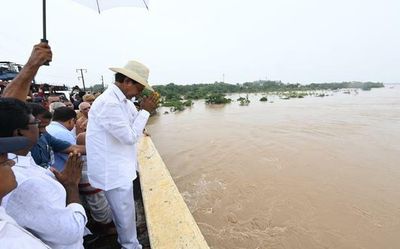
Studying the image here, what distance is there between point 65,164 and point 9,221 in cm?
103

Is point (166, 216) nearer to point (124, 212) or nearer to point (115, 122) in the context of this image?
point (124, 212)

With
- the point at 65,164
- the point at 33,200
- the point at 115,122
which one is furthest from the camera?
the point at 115,122

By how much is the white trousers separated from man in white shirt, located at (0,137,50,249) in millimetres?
1142

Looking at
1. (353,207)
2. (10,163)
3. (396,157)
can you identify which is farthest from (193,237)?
(396,157)

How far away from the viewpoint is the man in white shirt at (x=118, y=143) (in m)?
1.99

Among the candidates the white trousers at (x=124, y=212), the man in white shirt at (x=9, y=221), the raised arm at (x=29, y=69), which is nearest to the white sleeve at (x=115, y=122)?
the white trousers at (x=124, y=212)

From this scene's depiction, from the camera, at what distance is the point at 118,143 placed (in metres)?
2.07

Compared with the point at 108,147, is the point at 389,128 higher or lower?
lower

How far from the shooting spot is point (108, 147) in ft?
6.64

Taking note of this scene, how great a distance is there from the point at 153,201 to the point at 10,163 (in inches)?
67.7

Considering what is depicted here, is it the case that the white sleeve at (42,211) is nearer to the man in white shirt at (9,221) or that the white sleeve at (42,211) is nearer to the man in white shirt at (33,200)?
the man in white shirt at (33,200)

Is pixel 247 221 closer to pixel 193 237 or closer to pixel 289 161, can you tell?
pixel 193 237

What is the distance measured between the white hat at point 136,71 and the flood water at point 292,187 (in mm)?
2528

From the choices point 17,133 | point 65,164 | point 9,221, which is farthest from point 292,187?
point 9,221
